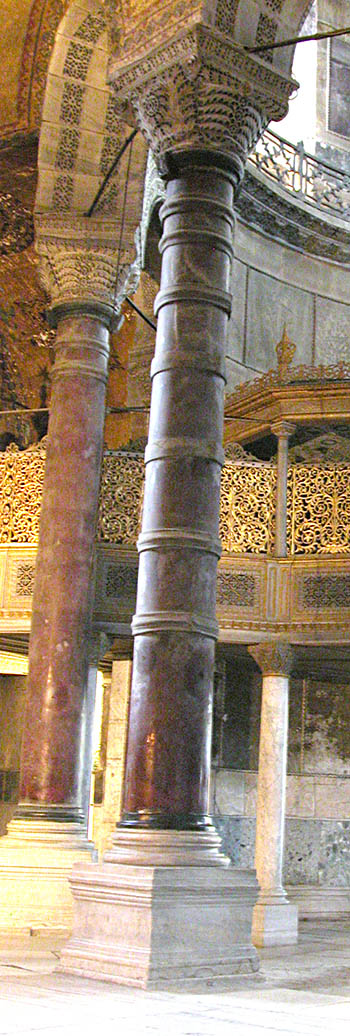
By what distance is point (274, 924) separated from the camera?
10133mm

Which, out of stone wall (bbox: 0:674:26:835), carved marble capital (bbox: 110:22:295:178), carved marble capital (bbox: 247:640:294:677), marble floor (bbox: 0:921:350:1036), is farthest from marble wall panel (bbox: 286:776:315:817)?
carved marble capital (bbox: 110:22:295:178)

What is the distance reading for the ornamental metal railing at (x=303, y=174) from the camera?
592 inches

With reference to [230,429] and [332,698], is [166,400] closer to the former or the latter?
[230,429]

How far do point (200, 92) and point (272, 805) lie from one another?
6198 millimetres

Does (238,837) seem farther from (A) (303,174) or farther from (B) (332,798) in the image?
(A) (303,174)

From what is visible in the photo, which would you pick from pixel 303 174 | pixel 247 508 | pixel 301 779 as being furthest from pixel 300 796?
pixel 303 174

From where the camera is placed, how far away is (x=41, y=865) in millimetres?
8578

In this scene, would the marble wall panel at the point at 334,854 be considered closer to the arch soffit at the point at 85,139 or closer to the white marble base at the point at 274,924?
the white marble base at the point at 274,924

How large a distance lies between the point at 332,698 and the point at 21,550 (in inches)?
179

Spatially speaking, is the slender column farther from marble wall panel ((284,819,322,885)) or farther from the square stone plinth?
the square stone plinth

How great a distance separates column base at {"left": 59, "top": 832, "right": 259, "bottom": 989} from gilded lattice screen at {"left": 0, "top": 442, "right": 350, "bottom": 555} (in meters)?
5.02

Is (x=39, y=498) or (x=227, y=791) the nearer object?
(x=39, y=498)

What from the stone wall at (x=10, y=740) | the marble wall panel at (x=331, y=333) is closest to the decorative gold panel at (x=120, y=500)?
the stone wall at (x=10, y=740)

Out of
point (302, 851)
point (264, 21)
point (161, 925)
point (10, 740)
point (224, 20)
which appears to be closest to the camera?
point (161, 925)
